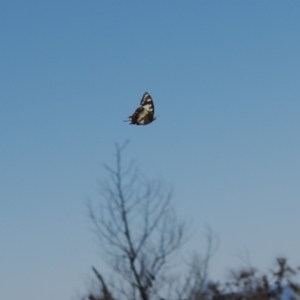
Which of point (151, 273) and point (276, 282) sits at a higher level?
point (151, 273)

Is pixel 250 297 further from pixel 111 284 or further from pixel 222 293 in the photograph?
pixel 111 284

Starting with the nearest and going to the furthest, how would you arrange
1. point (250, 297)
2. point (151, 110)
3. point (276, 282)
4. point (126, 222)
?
point (151, 110) < point (276, 282) < point (250, 297) < point (126, 222)

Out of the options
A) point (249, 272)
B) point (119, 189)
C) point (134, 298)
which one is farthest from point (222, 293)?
point (119, 189)

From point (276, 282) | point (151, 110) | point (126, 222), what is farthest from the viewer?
point (126, 222)

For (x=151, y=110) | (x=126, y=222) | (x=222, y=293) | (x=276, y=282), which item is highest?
(x=126, y=222)

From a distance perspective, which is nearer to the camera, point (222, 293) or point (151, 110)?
point (151, 110)

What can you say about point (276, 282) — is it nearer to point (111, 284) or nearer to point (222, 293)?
point (222, 293)
